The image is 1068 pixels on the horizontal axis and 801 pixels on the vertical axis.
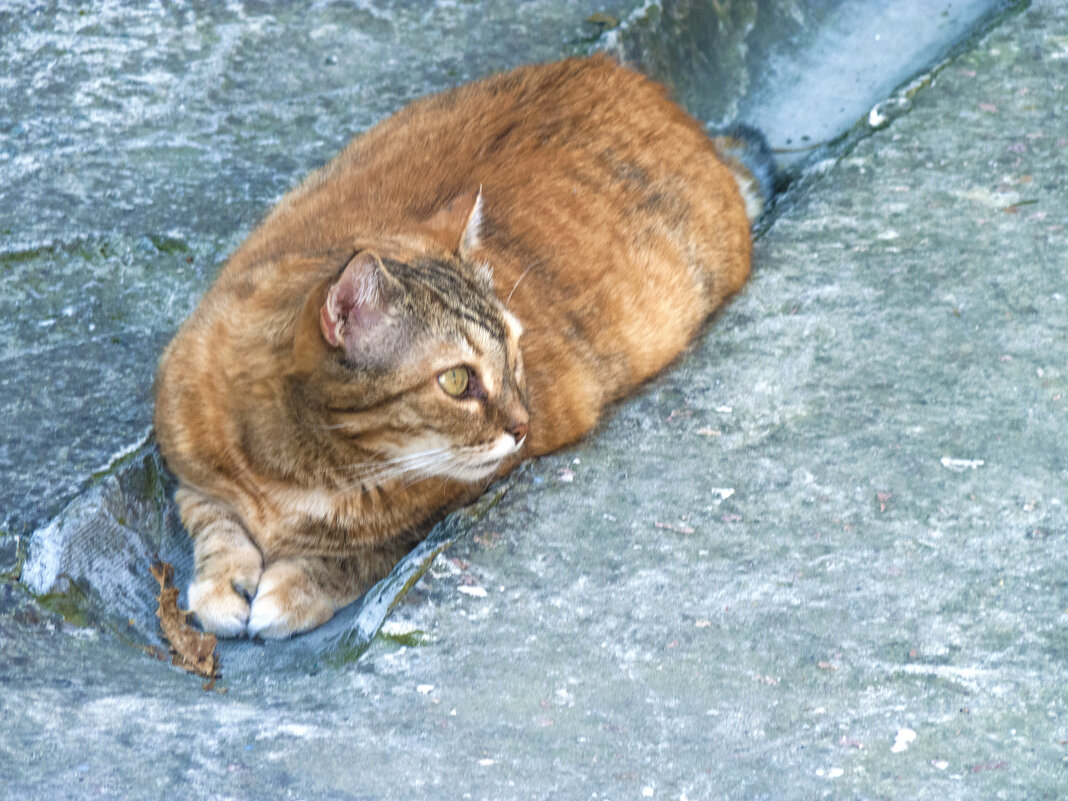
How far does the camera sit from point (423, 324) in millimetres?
2551

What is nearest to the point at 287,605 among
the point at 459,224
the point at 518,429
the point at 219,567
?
the point at 219,567

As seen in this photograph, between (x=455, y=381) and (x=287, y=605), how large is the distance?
69 centimetres

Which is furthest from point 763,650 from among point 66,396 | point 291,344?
point 66,396

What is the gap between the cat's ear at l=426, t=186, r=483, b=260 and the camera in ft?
9.43

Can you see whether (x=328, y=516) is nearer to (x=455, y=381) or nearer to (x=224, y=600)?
(x=224, y=600)

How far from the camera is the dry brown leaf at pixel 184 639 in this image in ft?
8.46

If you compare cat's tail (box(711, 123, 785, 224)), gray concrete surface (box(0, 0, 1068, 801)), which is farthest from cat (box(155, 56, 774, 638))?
cat's tail (box(711, 123, 785, 224))

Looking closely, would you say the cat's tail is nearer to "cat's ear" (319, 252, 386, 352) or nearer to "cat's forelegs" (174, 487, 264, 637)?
"cat's ear" (319, 252, 386, 352)

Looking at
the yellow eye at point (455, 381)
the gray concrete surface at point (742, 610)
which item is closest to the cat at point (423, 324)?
the yellow eye at point (455, 381)

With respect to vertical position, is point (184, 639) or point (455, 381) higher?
point (455, 381)

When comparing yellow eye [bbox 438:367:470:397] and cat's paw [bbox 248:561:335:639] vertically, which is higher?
yellow eye [bbox 438:367:470:397]

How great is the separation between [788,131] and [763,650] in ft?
10.7

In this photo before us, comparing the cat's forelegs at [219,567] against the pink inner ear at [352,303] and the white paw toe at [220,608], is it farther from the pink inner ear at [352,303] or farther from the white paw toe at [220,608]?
the pink inner ear at [352,303]

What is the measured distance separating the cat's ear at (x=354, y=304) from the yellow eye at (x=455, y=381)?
239mm
